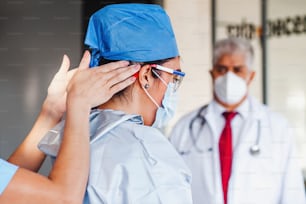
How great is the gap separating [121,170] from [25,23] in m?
1.22

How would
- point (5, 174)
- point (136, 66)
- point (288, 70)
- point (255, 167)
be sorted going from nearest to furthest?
point (5, 174) → point (136, 66) → point (255, 167) → point (288, 70)

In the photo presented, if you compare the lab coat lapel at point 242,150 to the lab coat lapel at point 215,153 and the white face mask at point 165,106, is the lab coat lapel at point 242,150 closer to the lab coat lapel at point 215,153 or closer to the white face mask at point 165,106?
the lab coat lapel at point 215,153

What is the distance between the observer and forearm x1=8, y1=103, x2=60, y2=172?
35.1 inches

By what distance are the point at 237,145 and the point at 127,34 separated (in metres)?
0.69

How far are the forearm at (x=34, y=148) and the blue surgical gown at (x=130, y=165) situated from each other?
0.08 m

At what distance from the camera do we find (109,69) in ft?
2.56

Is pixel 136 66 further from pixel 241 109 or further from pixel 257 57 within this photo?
pixel 257 57

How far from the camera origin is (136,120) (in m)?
0.83

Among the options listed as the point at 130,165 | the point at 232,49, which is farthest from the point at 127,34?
the point at 232,49

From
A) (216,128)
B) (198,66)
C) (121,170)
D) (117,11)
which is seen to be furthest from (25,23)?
(121,170)

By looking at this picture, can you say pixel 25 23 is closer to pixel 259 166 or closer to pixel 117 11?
pixel 259 166

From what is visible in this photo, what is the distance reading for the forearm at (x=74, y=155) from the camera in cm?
68

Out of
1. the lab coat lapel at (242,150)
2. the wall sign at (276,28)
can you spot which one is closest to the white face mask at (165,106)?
the lab coat lapel at (242,150)

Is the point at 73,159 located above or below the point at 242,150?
above
